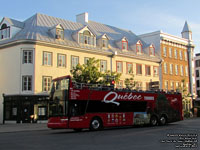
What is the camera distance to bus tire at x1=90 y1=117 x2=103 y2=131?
68.5 feet

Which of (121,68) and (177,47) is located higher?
(177,47)

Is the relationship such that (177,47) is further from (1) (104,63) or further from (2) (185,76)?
(1) (104,63)

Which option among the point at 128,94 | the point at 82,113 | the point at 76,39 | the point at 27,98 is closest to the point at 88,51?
the point at 76,39

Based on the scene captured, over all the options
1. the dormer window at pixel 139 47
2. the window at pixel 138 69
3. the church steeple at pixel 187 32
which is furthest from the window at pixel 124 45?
the church steeple at pixel 187 32

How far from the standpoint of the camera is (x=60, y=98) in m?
19.9

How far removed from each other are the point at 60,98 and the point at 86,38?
2095 cm

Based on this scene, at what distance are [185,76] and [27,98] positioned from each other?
32.8 metres

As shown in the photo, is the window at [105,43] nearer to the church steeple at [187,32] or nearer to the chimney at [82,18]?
the chimney at [82,18]

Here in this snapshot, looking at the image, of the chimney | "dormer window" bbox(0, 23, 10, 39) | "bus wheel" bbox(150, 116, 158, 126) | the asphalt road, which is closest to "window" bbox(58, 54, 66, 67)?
"dormer window" bbox(0, 23, 10, 39)

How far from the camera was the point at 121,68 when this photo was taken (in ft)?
142

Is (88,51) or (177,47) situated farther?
(177,47)

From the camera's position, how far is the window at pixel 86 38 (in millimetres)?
39188

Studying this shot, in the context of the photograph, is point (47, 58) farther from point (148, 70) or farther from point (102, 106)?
point (148, 70)

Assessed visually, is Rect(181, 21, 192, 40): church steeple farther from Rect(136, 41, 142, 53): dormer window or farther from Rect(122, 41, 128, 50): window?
Rect(122, 41, 128, 50): window
